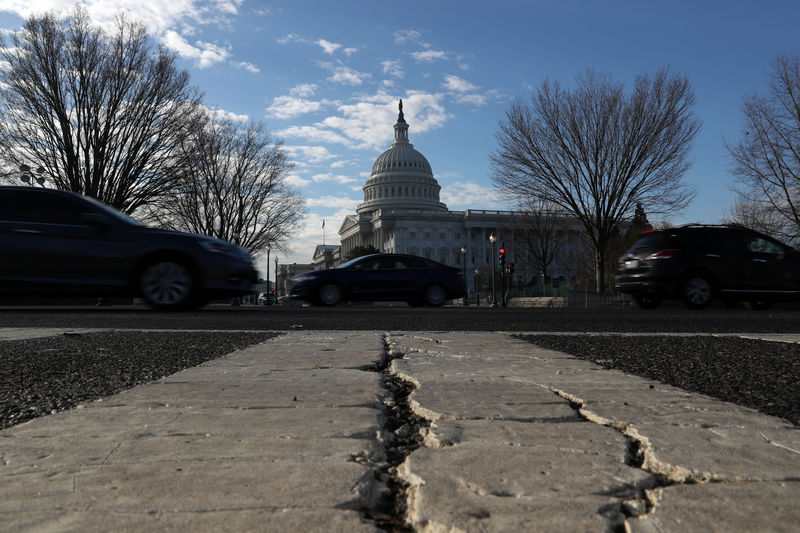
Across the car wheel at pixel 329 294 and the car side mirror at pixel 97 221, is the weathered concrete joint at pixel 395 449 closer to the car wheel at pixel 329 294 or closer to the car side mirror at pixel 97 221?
the car side mirror at pixel 97 221

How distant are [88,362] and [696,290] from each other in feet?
37.0

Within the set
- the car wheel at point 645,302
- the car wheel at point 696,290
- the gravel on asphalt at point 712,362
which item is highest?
the car wheel at point 696,290

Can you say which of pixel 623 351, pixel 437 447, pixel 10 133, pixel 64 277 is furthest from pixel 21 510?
pixel 10 133

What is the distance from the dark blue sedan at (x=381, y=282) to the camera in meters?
13.9

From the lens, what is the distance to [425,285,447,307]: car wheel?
14.5 m

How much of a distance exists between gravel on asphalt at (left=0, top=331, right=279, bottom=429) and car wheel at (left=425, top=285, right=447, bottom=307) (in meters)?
9.18

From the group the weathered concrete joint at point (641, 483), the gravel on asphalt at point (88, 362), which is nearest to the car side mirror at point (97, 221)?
the gravel on asphalt at point (88, 362)

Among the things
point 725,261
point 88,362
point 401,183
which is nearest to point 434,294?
point 725,261

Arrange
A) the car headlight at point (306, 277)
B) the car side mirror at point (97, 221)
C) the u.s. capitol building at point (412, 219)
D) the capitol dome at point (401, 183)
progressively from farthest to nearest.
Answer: the capitol dome at point (401, 183)
the u.s. capitol building at point (412, 219)
the car headlight at point (306, 277)
the car side mirror at point (97, 221)

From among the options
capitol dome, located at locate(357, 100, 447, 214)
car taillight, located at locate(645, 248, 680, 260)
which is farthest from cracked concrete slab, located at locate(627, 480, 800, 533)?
capitol dome, located at locate(357, 100, 447, 214)

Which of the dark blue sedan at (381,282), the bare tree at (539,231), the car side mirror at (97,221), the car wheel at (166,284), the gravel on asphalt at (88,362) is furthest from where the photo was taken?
the bare tree at (539,231)

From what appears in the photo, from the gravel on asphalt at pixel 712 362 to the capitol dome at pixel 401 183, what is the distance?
3929 inches

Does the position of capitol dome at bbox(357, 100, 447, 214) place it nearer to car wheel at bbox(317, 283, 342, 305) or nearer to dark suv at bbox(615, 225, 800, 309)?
car wheel at bbox(317, 283, 342, 305)

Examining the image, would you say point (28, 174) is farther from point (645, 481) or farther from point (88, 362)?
point (645, 481)
